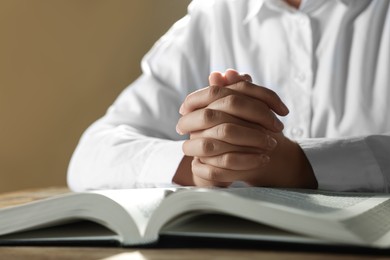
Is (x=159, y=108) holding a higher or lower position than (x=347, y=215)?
lower

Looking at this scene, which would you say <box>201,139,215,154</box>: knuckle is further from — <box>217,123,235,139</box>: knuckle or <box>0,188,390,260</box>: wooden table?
<box>0,188,390,260</box>: wooden table

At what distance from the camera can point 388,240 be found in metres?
0.57

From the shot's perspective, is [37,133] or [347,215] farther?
[37,133]

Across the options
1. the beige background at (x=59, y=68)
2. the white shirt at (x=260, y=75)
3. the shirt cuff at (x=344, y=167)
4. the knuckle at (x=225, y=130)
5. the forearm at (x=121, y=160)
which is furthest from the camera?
the beige background at (x=59, y=68)

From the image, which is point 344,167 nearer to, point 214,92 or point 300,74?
point 214,92

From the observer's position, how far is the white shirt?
1.24 m

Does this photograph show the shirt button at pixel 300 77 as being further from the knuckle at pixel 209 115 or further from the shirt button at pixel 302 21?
the knuckle at pixel 209 115

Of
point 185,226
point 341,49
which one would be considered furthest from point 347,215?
point 341,49

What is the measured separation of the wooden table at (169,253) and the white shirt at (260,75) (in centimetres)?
46

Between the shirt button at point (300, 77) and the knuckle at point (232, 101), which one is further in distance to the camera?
the shirt button at point (300, 77)

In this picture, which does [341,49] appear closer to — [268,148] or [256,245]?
[268,148]

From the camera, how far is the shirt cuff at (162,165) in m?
1.08

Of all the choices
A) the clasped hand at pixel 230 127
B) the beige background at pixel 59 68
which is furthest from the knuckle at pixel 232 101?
the beige background at pixel 59 68

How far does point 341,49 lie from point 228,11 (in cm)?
29
